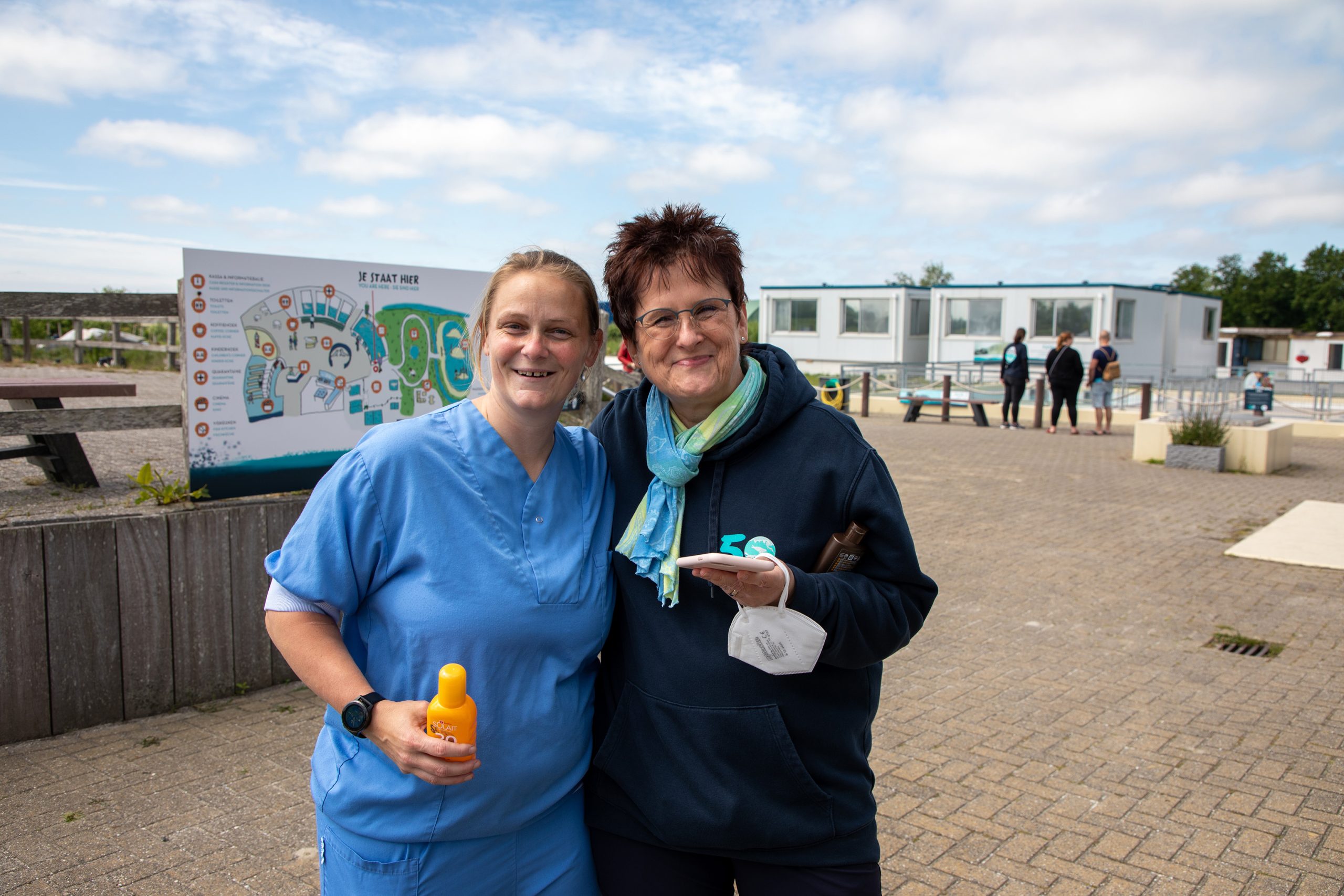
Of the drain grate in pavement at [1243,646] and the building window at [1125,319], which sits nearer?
the drain grate in pavement at [1243,646]

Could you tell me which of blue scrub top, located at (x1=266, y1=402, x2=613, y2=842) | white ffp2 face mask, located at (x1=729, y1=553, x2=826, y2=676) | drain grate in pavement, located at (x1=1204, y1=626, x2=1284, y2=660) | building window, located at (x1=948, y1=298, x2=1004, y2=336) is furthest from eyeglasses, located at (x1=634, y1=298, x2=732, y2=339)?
building window, located at (x1=948, y1=298, x2=1004, y2=336)

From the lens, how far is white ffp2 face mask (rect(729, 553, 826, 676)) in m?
1.70

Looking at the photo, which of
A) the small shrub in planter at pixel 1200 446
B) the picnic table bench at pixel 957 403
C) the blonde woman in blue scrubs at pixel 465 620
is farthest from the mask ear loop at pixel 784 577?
the picnic table bench at pixel 957 403

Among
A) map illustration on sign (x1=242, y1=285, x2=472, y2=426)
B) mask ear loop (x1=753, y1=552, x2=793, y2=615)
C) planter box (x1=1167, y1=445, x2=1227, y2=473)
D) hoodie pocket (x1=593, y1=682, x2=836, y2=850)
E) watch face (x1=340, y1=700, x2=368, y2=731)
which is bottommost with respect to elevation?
planter box (x1=1167, y1=445, x2=1227, y2=473)

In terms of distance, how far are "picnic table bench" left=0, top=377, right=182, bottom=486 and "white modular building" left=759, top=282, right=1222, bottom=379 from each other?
25477mm

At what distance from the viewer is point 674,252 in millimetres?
1917

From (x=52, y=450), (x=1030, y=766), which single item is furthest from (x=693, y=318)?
(x=52, y=450)

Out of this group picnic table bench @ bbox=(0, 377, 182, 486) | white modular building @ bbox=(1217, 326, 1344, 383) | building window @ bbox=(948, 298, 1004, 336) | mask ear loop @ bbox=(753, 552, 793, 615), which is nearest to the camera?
mask ear loop @ bbox=(753, 552, 793, 615)

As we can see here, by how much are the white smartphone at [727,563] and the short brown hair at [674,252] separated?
60 cm

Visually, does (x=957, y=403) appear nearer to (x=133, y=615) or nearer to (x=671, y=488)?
(x=133, y=615)

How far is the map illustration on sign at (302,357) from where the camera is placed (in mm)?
4680

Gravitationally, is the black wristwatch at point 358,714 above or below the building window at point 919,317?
below

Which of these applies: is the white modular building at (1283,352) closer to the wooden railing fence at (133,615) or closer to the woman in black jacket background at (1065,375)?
the woman in black jacket background at (1065,375)

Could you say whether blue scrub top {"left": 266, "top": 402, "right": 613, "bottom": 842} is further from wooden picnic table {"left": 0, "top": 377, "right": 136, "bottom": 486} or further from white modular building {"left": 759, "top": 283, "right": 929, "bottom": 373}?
white modular building {"left": 759, "top": 283, "right": 929, "bottom": 373}
